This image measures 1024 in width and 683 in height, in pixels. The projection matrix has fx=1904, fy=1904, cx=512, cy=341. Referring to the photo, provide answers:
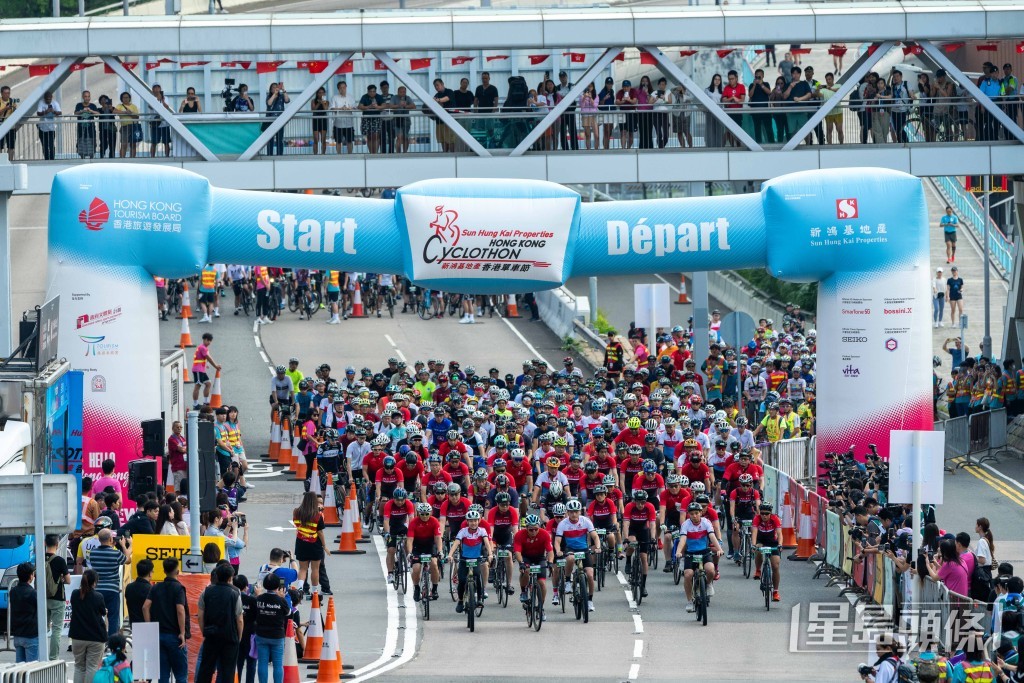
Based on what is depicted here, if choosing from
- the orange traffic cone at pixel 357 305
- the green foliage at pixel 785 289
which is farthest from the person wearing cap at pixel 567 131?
the green foliage at pixel 785 289

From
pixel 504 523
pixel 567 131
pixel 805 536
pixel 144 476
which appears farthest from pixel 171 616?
pixel 567 131

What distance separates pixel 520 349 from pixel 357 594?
2093cm

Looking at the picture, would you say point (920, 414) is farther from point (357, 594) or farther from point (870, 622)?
point (357, 594)

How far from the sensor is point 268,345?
42.2m

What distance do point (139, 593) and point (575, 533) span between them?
604cm

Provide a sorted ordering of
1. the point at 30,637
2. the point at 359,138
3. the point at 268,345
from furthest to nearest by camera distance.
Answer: the point at 268,345
the point at 359,138
the point at 30,637

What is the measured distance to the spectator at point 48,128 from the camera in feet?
98.7

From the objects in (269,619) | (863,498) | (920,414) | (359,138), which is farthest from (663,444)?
(269,619)

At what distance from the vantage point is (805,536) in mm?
24734

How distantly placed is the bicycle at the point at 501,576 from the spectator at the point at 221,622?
5.79 meters

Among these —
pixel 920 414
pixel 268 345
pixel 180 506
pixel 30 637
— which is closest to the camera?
pixel 30 637

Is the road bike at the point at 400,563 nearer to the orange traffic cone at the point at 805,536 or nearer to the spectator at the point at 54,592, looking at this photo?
the orange traffic cone at the point at 805,536

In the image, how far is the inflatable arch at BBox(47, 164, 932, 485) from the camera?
25.0m

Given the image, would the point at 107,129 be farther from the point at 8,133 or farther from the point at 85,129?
the point at 8,133
